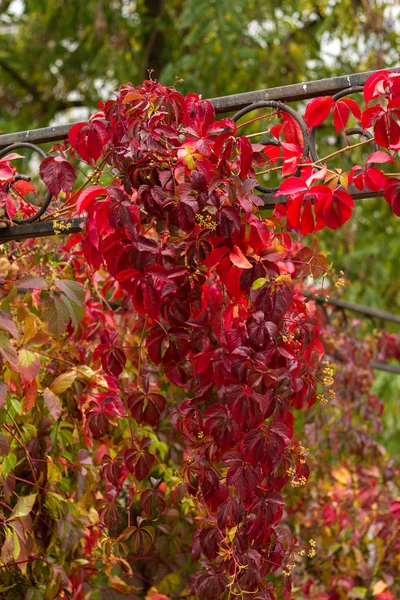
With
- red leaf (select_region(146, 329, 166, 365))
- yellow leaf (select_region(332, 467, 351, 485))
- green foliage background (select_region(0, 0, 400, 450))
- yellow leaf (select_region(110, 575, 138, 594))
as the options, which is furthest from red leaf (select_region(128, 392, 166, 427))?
green foliage background (select_region(0, 0, 400, 450))

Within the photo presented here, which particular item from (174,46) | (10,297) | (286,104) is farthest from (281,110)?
(174,46)

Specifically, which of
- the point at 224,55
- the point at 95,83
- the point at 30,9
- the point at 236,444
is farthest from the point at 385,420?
the point at 236,444

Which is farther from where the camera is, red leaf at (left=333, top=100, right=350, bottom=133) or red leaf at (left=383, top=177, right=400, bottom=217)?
red leaf at (left=333, top=100, right=350, bottom=133)

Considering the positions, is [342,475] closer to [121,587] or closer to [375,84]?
[121,587]

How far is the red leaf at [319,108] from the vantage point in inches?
67.4

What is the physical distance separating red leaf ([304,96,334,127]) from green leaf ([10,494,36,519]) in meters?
1.06

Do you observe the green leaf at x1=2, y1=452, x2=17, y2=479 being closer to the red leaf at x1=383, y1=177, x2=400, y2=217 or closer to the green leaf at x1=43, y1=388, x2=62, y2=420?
the green leaf at x1=43, y1=388, x2=62, y2=420

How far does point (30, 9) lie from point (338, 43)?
9.21ft

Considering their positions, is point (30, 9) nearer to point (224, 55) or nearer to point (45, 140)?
point (224, 55)

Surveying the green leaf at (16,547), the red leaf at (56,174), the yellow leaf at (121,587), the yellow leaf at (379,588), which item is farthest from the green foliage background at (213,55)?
the green leaf at (16,547)

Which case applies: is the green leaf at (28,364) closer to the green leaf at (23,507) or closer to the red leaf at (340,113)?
the green leaf at (23,507)

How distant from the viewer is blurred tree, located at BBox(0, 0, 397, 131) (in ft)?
20.4

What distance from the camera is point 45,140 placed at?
78.1 inches

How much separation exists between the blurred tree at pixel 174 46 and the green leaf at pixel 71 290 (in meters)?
4.43
